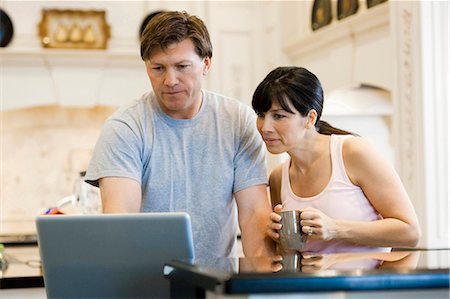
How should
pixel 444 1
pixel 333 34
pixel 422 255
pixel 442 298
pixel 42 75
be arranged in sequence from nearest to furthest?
pixel 442 298, pixel 422 255, pixel 444 1, pixel 333 34, pixel 42 75

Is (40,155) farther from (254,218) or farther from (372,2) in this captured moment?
(254,218)

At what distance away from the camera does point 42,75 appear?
18.5ft

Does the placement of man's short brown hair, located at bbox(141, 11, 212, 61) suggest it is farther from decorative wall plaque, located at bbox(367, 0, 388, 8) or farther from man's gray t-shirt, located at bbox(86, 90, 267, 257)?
decorative wall plaque, located at bbox(367, 0, 388, 8)

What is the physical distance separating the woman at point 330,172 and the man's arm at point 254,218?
7 cm

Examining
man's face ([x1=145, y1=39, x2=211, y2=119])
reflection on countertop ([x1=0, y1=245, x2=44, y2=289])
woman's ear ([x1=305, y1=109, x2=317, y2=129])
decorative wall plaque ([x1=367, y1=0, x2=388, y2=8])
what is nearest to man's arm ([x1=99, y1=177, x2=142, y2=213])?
man's face ([x1=145, y1=39, x2=211, y2=119])

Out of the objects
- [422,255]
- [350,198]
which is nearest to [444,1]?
[350,198]

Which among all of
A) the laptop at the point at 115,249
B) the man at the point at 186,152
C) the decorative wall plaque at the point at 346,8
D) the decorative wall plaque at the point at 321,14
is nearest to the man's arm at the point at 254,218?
the man at the point at 186,152

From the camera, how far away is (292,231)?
1.95m

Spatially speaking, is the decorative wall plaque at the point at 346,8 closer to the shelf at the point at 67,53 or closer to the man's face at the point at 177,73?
the shelf at the point at 67,53

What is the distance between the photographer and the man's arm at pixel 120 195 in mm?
2078

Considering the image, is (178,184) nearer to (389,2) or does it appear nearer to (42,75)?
(389,2)

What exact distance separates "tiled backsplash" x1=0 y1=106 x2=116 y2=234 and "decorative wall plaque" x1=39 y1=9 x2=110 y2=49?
480 mm

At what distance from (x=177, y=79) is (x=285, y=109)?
10.3 inches

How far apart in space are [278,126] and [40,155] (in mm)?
3977
